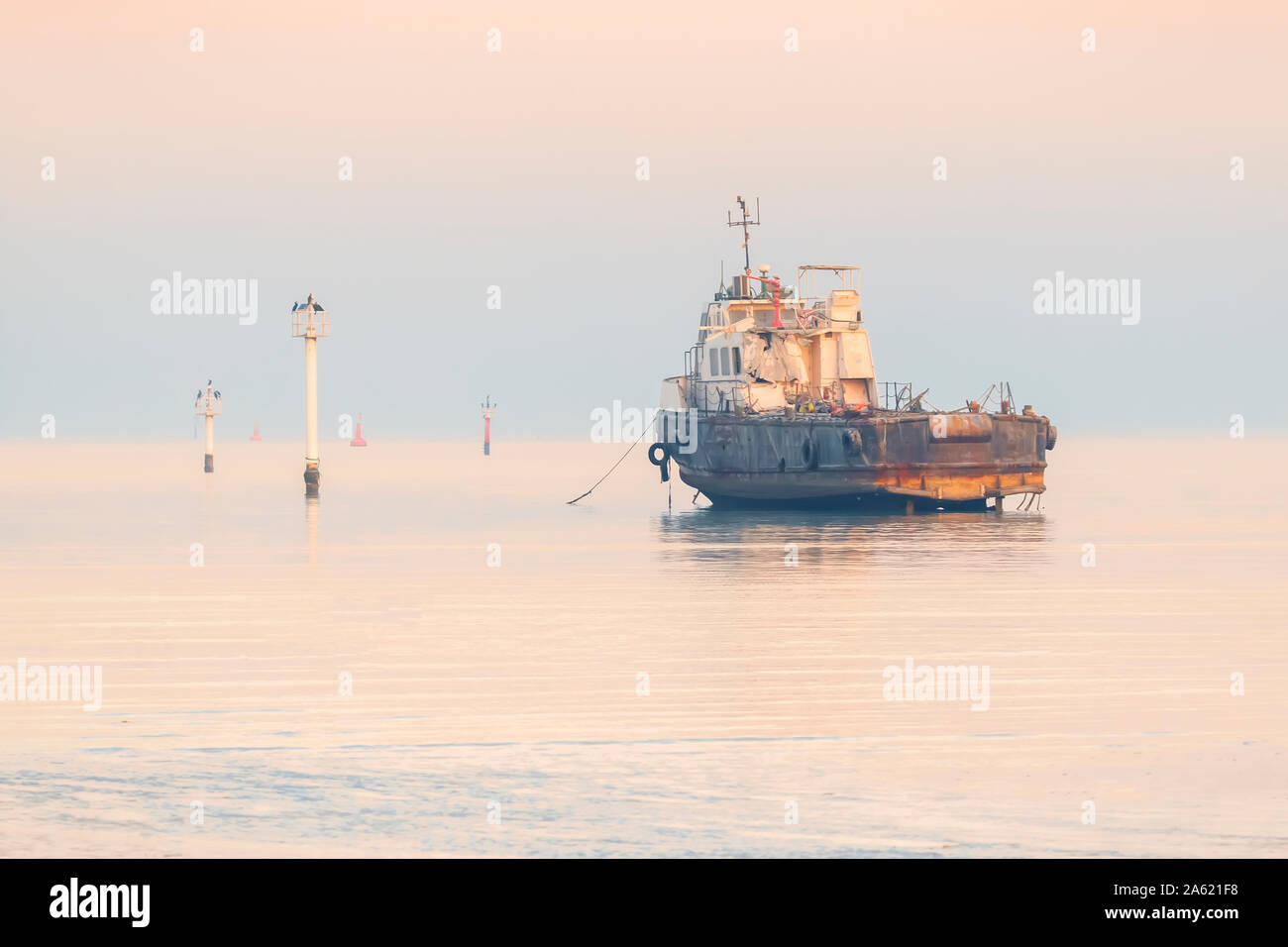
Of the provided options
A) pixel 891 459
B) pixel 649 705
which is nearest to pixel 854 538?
pixel 891 459

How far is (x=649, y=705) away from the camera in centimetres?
2084

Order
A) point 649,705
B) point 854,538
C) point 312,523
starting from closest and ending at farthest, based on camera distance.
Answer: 1. point 649,705
2. point 854,538
3. point 312,523

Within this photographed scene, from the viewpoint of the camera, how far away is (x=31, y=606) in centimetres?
3475

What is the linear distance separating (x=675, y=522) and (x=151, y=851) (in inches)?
2186

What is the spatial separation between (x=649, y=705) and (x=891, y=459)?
46286 millimetres

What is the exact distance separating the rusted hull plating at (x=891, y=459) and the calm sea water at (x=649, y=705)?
15201mm

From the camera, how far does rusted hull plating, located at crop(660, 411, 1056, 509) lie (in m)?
65.9

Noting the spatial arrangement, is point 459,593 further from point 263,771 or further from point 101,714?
point 263,771

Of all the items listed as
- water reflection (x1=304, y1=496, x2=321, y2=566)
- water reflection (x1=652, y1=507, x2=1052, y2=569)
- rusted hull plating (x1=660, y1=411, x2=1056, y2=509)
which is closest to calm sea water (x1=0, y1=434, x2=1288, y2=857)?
water reflection (x1=652, y1=507, x2=1052, y2=569)

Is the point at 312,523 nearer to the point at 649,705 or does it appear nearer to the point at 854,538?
the point at 854,538

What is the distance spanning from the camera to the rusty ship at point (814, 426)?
6644 centimetres

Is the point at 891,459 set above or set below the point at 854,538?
above
